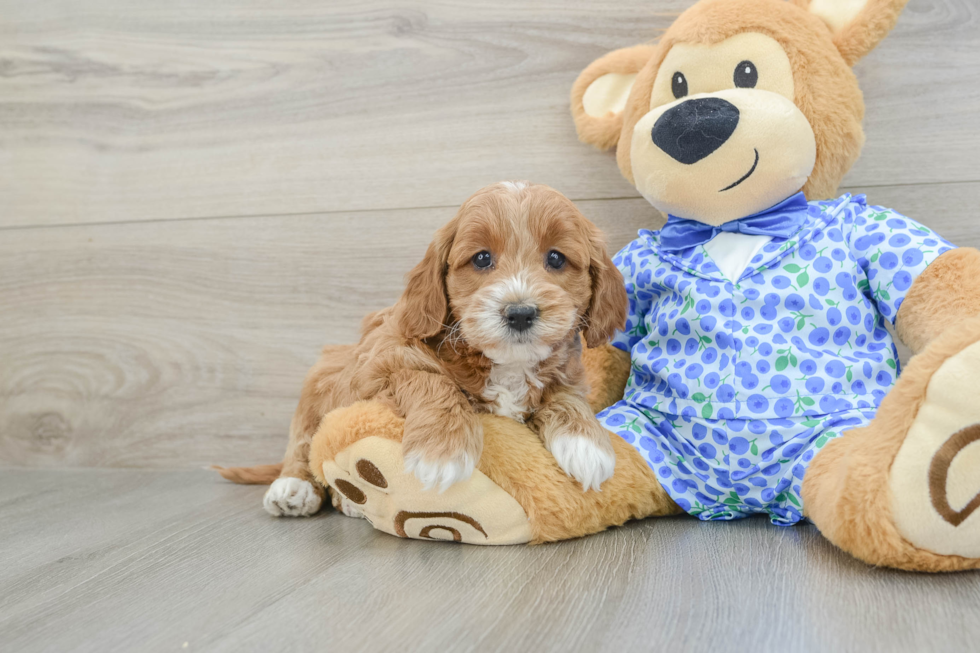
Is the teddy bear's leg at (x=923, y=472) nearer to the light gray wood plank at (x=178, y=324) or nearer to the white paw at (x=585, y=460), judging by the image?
the white paw at (x=585, y=460)

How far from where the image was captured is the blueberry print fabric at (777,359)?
4.53 feet

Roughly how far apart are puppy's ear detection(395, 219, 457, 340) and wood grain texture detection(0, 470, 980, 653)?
0.41 meters

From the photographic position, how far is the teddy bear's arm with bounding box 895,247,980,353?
127 cm

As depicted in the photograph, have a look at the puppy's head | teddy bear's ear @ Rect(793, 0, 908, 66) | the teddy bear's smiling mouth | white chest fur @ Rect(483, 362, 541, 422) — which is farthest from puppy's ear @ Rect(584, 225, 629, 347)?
teddy bear's ear @ Rect(793, 0, 908, 66)

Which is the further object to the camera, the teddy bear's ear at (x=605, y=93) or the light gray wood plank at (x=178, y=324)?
the light gray wood plank at (x=178, y=324)

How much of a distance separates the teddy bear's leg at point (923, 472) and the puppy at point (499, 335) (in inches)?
16.2

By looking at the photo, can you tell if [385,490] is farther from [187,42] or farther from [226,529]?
[187,42]

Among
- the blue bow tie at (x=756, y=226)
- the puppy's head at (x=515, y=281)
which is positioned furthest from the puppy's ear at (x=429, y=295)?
the blue bow tie at (x=756, y=226)

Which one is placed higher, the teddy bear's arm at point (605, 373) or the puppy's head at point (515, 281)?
the puppy's head at point (515, 281)

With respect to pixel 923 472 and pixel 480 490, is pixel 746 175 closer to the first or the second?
pixel 923 472

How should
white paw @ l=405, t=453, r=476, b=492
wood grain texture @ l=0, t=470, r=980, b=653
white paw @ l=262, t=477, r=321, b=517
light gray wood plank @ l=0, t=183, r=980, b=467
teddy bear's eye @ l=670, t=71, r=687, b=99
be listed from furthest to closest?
1. light gray wood plank @ l=0, t=183, r=980, b=467
2. white paw @ l=262, t=477, r=321, b=517
3. teddy bear's eye @ l=670, t=71, r=687, b=99
4. white paw @ l=405, t=453, r=476, b=492
5. wood grain texture @ l=0, t=470, r=980, b=653

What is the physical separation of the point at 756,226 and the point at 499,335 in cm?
64

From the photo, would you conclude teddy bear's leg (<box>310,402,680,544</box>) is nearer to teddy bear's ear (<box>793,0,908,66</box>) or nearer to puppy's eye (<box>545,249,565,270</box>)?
puppy's eye (<box>545,249,565,270</box>)

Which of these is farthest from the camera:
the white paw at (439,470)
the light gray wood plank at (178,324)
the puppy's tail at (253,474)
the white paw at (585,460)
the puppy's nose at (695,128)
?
the light gray wood plank at (178,324)
